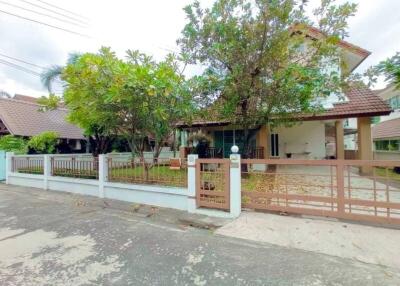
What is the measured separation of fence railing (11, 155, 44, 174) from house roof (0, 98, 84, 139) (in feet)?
14.9

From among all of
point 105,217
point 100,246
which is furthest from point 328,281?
point 105,217

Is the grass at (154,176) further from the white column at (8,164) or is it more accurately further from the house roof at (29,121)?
the house roof at (29,121)

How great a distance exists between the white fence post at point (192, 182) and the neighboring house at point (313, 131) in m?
4.88

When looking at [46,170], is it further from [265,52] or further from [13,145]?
[265,52]

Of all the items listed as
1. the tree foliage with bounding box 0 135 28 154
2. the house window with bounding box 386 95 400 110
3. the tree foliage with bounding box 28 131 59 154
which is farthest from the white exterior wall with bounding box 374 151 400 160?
the tree foliage with bounding box 0 135 28 154

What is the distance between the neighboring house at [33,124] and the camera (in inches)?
614

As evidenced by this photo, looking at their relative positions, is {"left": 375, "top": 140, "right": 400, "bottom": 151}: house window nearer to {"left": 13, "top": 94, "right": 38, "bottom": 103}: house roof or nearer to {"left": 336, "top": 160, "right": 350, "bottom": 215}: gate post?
{"left": 336, "top": 160, "right": 350, "bottom": 215}: gate post

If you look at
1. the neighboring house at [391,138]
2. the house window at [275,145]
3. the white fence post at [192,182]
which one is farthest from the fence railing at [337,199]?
the neighboring house at [391,138]

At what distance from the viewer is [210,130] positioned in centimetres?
1559

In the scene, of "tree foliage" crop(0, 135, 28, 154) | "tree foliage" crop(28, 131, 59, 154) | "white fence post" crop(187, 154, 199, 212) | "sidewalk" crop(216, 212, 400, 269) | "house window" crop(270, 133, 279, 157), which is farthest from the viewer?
"house window" crop(270, 133, 279, 157)

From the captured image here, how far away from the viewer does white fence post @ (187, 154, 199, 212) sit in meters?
6.09

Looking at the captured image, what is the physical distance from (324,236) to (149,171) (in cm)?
A: 467

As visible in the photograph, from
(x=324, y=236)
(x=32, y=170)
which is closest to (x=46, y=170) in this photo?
(x=32, y=170)

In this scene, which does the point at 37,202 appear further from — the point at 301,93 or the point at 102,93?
the point at 301,93
